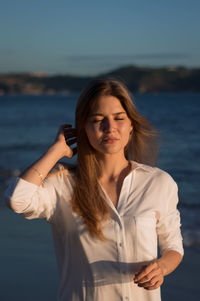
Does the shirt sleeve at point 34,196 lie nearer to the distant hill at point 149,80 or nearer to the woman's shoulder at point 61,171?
the woman's shoulder at point 61,171

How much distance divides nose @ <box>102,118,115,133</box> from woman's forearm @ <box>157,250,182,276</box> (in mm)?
670

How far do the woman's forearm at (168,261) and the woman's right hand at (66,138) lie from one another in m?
0.73

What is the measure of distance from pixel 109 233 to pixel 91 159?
1.42ft

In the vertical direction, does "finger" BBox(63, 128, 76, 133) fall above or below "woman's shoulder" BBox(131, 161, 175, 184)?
above

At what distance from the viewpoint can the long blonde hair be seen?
7.09 ft

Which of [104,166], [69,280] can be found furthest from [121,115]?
[69,280]

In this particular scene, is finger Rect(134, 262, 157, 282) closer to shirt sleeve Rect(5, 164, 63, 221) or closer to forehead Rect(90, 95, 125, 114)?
shirt sleeve Rect(5, 164, 63, 221)

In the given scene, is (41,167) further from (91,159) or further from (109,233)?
(109,233)

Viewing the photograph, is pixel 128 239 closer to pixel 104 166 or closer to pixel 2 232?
pixel 104 166

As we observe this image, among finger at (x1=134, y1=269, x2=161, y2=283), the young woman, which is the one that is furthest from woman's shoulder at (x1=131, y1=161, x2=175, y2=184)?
finger at (x1=134, y1=269, x2=161, y2=283)

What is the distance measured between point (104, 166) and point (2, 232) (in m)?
3.97

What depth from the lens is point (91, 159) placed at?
2354 mm

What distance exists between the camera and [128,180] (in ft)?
7.54

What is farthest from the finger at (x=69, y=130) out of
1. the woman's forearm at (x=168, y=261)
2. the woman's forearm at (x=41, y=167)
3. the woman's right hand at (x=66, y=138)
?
the woman's forearm at (x=168, y=261)
